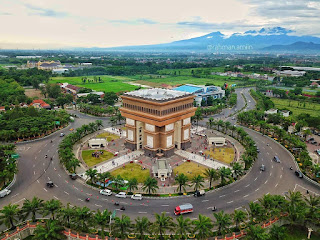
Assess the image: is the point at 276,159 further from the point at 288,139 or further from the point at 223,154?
the point at 223,154

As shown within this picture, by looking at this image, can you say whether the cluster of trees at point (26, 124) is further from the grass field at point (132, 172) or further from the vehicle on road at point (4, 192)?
the grass field at point (132, 172)

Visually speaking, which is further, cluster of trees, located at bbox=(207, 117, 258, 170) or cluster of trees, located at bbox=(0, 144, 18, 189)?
cluster of trees, located at bbox=(207, 117, 258, 170)

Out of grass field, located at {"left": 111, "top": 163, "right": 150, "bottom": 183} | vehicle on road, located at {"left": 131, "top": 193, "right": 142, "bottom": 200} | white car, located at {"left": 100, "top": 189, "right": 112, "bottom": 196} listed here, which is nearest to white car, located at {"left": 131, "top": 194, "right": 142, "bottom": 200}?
vehicle on road, located at {"left": 131, "top": 193, "right": 142, "bottom": 200}

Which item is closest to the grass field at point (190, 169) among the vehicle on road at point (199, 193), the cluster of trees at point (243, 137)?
the vehicle on road at point (199, 193)

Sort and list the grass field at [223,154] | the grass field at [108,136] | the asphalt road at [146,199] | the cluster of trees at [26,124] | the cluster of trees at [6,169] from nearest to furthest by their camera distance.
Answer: the asphalt road at [146,199]
the cluster of trees at [6,169]
the grass field at [223,154]
the cluster of trees at [26,124]
the grass field at [108,136]

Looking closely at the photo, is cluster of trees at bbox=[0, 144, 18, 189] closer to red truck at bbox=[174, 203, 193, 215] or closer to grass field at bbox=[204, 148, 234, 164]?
red truck at bbox=[174, 203, 193, 215]

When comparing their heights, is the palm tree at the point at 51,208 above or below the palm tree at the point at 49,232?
above

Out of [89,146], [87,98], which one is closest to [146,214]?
[89,146]
